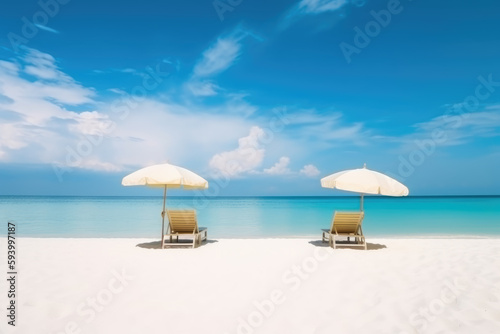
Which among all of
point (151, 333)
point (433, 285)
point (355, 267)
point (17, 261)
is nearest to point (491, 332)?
point (433, 285)

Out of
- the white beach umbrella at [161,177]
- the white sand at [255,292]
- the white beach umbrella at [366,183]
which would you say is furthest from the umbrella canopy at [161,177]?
the white beach umbrella at [366,183]

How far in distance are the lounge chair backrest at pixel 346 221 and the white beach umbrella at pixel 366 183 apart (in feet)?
2.32

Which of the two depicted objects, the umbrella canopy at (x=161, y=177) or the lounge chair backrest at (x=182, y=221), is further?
the lounge chair backrest at (x=182, y=221)

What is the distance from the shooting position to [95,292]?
156 inches

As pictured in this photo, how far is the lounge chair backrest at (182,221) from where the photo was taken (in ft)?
24.9

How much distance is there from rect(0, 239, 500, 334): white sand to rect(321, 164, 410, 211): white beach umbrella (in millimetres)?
1412

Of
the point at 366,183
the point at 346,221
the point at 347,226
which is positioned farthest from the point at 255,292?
the point at 347,226

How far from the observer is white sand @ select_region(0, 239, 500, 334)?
3072 mm

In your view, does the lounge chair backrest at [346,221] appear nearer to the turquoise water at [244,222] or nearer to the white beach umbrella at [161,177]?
the white beach umbrella at [161,177]

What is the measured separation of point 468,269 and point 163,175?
6119mm

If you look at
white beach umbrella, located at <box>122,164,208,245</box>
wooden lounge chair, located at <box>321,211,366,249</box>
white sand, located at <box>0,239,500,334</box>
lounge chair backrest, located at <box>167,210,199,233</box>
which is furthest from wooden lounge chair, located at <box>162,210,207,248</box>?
wooden lounge chair, located at <box>321,211,366,249</box>

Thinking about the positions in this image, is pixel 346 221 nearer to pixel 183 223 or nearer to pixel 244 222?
pixel 183 223

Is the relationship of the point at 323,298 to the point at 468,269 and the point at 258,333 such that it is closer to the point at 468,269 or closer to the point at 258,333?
the point at 258,333

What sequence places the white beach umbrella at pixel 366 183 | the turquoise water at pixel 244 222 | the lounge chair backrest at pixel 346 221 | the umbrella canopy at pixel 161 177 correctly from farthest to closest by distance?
the turquoise water at pixel 244 222
the lounge chair backrest at pixel 346 221
the umbrella canopy at pixel 161 177
the white beach umbrella at pixel 366 183
